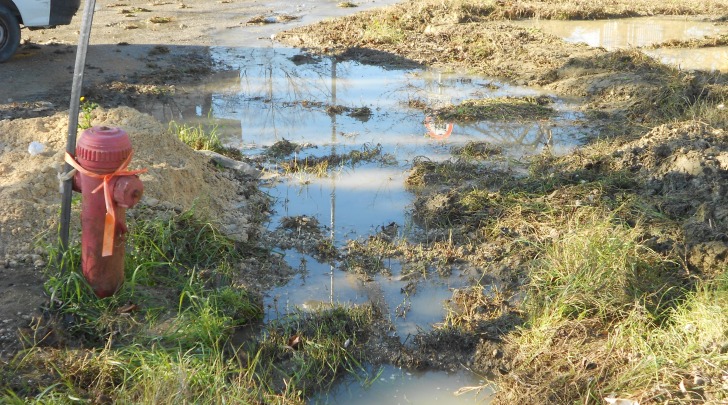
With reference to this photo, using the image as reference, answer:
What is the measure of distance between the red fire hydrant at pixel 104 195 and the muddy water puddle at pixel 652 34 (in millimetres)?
9453

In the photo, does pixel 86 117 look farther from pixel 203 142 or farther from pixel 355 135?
pixel 355 135

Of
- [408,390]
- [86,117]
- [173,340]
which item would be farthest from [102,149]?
[86,117]

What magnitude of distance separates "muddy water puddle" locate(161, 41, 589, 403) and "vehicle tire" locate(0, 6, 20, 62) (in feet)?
8.96

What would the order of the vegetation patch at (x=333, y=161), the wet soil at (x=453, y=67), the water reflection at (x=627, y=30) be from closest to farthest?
the wet soil at (x=453, y=67) → the vegetation patch at (x=333, y=161) → the water reflection at (x=627, y=30)

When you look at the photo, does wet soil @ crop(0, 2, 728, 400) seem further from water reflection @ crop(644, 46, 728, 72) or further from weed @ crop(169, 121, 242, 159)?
water reflection @ crop(644, 46, 728, 72)

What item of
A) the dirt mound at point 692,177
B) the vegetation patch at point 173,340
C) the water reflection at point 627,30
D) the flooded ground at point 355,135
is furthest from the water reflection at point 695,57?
the vegetation patch at point 173,340

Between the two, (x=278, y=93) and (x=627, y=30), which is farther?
(x=627, y=30)

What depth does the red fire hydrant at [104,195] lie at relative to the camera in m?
4.15

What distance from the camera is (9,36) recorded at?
33.6 ft

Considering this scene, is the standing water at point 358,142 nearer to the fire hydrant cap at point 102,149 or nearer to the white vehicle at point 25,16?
the fire hydrant cap at point 102,149

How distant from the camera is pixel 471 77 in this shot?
432 inches

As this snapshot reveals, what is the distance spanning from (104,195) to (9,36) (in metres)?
7.24

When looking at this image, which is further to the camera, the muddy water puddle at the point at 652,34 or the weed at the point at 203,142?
the muddy water puddle at the point at 652,34

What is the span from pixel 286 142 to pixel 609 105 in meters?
4.20
